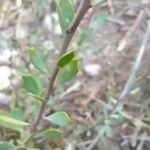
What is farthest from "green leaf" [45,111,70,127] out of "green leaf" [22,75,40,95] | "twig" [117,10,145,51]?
"twig" [117,10,145,51]

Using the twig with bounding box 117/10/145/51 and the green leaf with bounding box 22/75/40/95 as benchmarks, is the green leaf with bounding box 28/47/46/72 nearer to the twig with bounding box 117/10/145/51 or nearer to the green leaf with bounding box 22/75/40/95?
the green leaf with bounding box 22/75/40/95

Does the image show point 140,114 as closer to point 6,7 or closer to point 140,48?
point 140,48

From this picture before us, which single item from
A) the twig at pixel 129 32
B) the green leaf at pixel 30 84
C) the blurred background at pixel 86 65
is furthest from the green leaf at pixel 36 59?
the twig at pixel 129 32

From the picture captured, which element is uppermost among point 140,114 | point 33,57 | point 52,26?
point 33,57

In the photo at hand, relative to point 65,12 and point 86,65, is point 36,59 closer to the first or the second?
point 65,12

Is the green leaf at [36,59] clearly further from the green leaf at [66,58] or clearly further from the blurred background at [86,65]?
the blurred background at [86,65]

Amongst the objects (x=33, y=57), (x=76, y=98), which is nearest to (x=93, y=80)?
(x=76, y=98)
